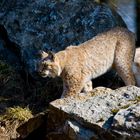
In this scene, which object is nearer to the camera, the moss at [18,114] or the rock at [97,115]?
the rock at [97,115]

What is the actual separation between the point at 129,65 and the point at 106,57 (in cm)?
34

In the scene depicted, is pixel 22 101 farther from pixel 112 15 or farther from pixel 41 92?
pixel 112 15

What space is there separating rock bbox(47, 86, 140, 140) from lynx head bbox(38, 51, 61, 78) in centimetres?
58

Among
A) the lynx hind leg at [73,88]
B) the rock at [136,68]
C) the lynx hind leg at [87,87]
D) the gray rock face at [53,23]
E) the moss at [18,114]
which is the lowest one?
the moss at [18,114]

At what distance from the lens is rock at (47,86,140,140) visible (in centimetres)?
613

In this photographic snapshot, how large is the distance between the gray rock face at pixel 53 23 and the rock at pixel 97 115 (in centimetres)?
169

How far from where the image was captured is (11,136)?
7.51 metres

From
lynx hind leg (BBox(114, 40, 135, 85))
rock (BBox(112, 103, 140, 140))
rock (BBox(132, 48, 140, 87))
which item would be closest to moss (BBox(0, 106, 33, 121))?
lynx hind leg (BBox(114, 40, 135, 85))

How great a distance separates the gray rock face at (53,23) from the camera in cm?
855

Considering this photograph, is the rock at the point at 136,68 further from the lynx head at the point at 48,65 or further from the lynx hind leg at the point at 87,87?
the lynx head at the point at 48,65

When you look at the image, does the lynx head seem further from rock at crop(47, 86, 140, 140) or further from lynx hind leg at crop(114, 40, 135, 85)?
lynx hind leg at crop(114, 40, 135, 85)

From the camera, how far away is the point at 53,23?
884 centimetres

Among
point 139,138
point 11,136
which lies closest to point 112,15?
point 11,136

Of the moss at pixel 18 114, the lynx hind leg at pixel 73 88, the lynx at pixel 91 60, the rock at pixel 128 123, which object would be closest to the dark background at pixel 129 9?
the lynx at pixel 91 60
